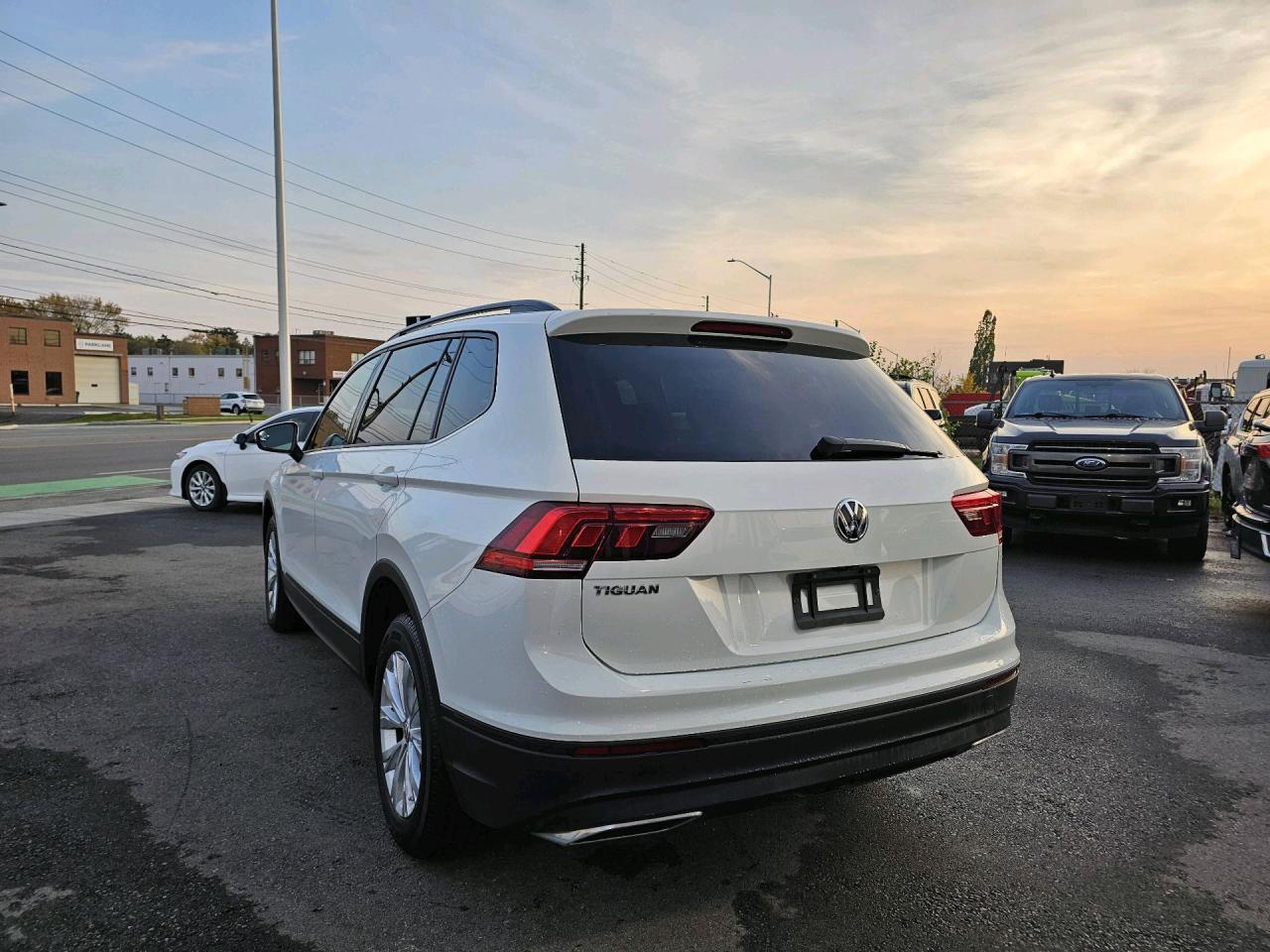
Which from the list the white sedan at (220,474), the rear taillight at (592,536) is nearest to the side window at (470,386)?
the rear taillight at (592,536)

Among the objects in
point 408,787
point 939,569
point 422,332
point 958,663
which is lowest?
point 408,787

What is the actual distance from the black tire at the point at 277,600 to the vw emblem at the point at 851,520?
4.13 meters

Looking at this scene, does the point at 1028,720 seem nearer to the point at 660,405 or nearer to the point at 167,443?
the point at 660,405

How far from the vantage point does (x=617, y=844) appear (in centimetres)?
323

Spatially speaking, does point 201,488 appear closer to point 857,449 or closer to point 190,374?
point 857,449

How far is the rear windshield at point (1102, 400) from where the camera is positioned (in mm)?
9531

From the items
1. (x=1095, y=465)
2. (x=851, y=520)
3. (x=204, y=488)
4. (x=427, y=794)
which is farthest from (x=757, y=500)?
(x=204, y=488)

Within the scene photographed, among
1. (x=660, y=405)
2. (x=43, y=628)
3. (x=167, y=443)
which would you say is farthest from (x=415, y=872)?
(x=167, y=443)

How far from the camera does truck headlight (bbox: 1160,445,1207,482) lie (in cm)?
834

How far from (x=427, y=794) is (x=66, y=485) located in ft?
51.0

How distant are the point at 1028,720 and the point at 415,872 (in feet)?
10.1

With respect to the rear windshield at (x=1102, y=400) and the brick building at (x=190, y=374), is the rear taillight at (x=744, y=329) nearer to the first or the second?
the rear windshield at (x=1102, y=400)

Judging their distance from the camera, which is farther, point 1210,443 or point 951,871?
point 1210,443

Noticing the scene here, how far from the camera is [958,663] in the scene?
297cm
